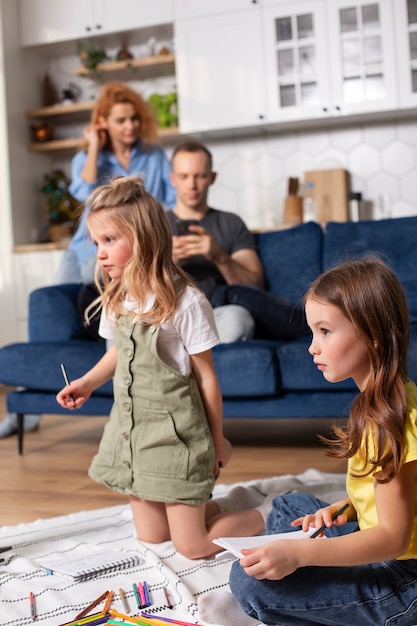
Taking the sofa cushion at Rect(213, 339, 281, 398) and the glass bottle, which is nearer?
the sofa cushion at Rect(213, 339, 281, 398)

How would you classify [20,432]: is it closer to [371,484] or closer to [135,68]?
[371,484]

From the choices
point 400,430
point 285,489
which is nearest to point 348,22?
point 285,489

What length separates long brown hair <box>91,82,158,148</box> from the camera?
11.2ft

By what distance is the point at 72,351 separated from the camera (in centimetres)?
284

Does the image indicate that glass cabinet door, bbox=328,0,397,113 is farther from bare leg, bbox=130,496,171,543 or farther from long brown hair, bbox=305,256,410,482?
long brown hair, bbox=305,256,410,482

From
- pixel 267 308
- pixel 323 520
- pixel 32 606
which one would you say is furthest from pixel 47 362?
pixel 323 520

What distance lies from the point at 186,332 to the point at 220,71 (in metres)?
2.96

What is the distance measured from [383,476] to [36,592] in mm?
787

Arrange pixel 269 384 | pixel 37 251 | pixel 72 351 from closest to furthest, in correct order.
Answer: pixel 269 384, pixel 72 351, pixel 37 251

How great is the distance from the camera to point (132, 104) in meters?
3.39

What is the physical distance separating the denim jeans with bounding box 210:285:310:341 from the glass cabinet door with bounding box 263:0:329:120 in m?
1.76

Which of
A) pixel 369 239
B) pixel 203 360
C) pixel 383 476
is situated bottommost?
pixel 383 476

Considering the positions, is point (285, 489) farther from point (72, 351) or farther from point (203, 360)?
point (72, 351)

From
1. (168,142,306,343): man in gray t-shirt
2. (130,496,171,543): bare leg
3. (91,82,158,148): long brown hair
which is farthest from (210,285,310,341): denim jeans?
(130,496,171,543): bare leg
